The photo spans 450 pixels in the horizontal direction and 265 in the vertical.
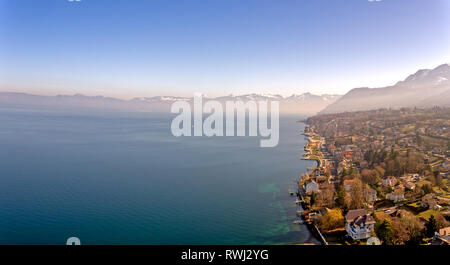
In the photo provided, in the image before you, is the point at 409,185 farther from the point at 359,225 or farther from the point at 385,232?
the point at 385,232

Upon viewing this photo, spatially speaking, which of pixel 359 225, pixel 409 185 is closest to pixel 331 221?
pixel 359 225

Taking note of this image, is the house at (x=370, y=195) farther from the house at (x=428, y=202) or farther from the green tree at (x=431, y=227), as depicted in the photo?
the green tree at (x=431, y=227)

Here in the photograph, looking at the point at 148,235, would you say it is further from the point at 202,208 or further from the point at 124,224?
the point at 202,208

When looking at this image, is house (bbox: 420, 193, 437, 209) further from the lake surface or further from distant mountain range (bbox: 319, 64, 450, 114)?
distant mountain range (bbox: 319, 64, 450, 114)

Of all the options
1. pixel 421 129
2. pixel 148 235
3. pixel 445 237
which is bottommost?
pixel 148 235

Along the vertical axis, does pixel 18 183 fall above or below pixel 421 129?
below
